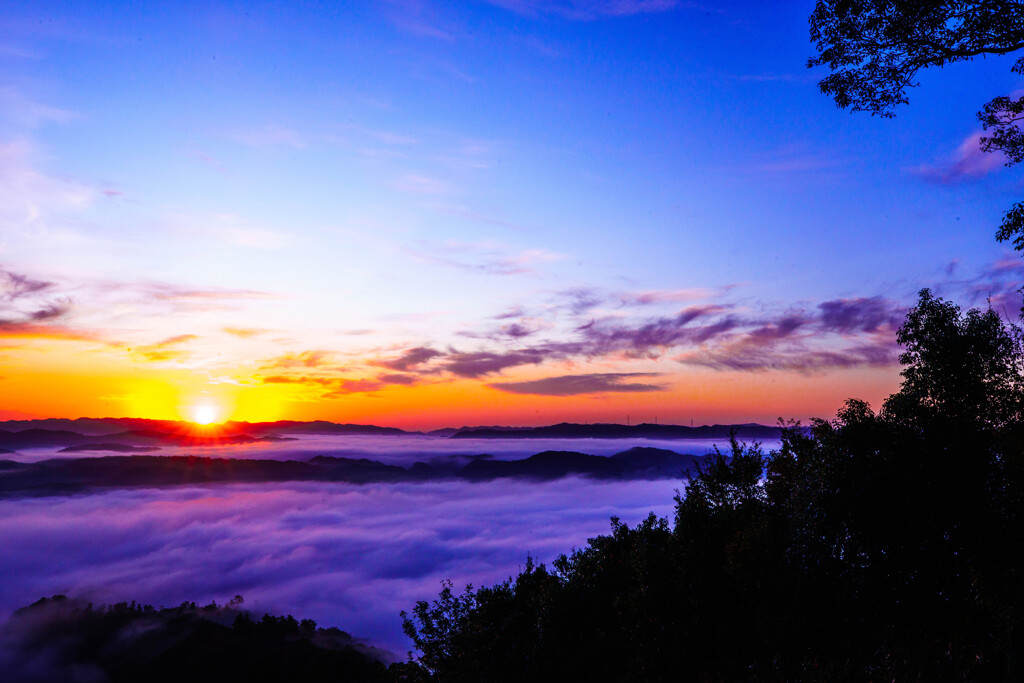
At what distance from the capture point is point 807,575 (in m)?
21.8

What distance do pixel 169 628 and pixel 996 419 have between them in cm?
23914

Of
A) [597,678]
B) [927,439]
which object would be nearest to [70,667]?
[597,678]

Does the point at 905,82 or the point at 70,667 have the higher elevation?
the point at 905,82

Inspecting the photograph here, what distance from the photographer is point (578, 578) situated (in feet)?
93.1

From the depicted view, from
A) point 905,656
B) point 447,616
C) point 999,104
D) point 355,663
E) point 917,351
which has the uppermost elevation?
point 999,104

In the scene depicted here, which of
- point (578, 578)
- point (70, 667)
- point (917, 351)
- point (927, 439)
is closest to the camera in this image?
point (927, 439)

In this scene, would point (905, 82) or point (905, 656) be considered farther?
point (905, 82)

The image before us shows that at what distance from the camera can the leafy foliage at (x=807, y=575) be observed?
65.8 ft

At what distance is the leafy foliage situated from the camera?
65.8 ft

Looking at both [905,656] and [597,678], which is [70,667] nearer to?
[597,678]

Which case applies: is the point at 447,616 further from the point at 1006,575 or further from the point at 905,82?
the point at 905,82

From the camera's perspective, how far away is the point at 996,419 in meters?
29.9

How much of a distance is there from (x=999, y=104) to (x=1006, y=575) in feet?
53.1

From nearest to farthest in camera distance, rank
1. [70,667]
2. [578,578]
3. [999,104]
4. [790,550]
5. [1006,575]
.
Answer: [1006,575] < [999,104] < [790,550] < [578,578] < [70,667]
